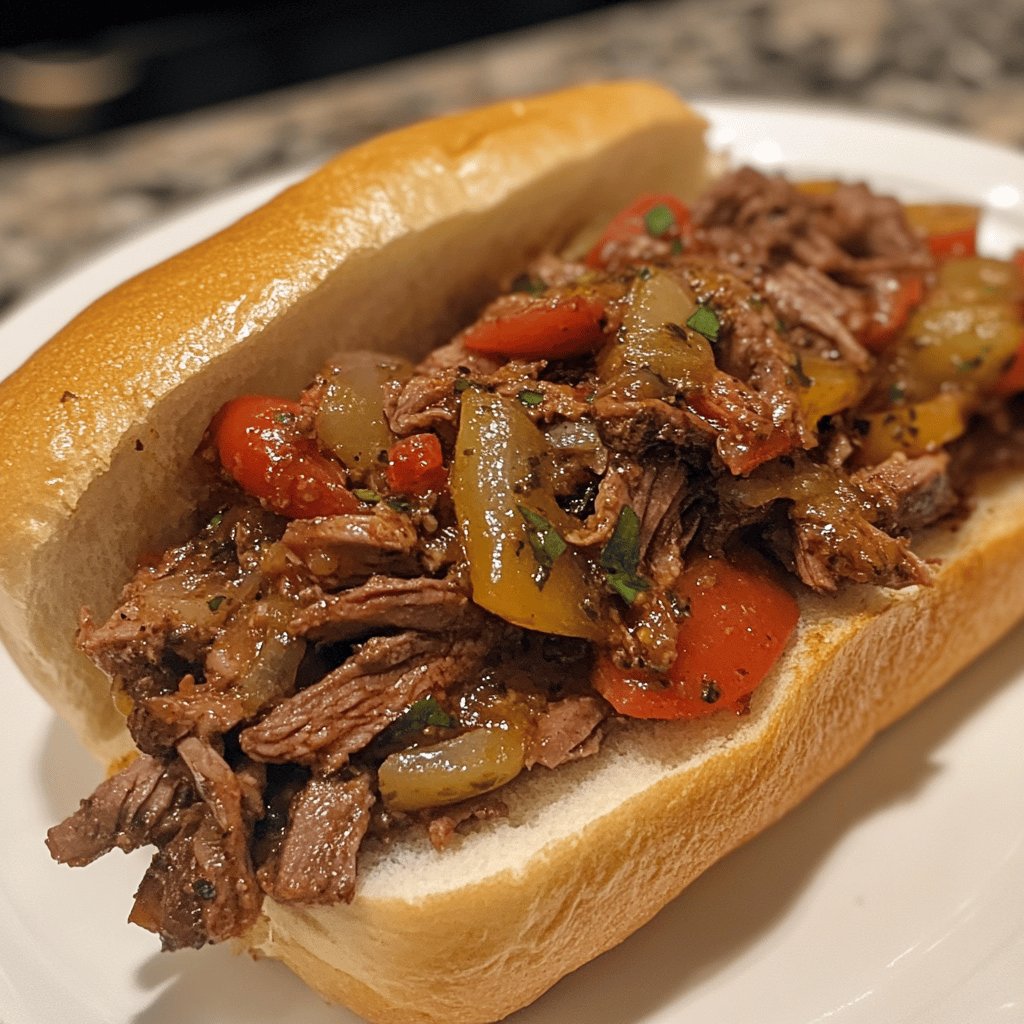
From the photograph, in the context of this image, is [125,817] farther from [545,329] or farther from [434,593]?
[545,329]

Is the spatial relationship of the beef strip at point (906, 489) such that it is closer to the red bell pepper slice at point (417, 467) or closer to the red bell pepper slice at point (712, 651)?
the red bell pepper slice at point (712, 651)

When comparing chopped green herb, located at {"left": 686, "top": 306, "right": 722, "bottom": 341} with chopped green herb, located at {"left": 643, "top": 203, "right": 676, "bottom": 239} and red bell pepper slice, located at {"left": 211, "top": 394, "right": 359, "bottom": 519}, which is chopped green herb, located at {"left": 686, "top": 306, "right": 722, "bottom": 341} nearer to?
chopped green herb, located at {"left": 643, "top": 203, "right": 676, "bottom": 239}

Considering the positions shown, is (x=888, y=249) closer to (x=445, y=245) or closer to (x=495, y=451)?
(x=445, y=245)

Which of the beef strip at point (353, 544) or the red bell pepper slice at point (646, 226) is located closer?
the beef strip at point (353, 544)

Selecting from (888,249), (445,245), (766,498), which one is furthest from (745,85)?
(766,498)

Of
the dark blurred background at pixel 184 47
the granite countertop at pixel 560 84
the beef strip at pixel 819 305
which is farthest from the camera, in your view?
the dark blurred background at pixel 184 47

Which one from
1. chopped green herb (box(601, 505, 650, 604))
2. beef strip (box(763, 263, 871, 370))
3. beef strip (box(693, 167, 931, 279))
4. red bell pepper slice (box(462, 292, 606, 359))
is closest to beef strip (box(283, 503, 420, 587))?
chopped green herb (box(601, 505, 650, 604))

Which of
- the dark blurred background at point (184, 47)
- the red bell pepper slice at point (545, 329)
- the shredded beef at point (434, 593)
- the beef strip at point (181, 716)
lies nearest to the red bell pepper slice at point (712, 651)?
the shredded beef at point (434, 593)
